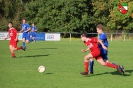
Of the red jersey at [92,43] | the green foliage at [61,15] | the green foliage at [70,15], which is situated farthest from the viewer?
the green foliage at [61,15]

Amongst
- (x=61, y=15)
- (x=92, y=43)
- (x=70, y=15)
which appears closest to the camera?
(x=92, y=43)

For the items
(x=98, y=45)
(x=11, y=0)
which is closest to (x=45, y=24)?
(x=11, y=0)

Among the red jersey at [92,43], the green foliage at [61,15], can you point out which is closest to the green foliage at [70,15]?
the green foliage at [61,15]

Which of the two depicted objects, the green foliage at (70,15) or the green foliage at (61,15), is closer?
the green foliage at (70,15)

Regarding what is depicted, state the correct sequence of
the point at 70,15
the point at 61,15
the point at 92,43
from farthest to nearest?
the point at 70,15
the point at 61,15
the point at 92,43

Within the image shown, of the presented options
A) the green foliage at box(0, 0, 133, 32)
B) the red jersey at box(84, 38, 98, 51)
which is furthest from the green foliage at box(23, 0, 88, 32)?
the red jersey at box(84, 38, 98, 51)

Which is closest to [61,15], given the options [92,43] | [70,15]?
[70,15]

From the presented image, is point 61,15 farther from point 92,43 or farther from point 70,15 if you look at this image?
point 92,43

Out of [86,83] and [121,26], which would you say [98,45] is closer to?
[86,83]

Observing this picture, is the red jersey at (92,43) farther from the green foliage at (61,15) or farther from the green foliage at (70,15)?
the green foliage at (61,15)

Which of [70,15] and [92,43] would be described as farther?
[70,15]

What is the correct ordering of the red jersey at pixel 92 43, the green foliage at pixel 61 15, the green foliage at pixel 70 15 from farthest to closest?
the green foliage at pixel 61 15 < the green foliage at pixel 70 15 < the red jersey at pixel 92 43

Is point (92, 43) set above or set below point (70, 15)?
below

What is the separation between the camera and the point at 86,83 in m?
10.6
